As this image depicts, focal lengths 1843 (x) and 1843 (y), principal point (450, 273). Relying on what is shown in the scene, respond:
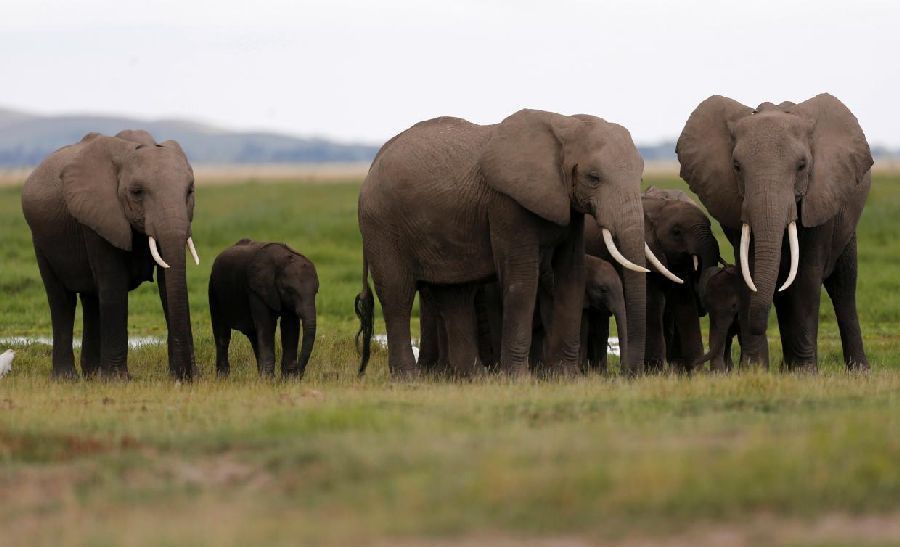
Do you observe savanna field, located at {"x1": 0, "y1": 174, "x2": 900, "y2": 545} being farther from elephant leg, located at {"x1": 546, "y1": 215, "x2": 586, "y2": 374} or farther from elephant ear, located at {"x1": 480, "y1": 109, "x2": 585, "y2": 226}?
elephant ear, located at {"x1": 480, "y1": 109, "x2": 585, "y2": 226}

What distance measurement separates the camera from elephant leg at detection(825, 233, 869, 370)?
54.5 feet

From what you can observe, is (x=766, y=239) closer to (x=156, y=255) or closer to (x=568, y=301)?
(x=568, y=301)

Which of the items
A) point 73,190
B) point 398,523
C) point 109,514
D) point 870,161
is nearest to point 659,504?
point 398,523

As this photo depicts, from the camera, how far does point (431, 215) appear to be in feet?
53.4

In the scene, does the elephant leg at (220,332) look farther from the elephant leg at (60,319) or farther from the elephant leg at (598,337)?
the elephant leg at (598,337)

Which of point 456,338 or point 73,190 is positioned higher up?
point 73,190

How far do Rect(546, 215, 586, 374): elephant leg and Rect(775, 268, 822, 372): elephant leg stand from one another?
Answer: 1785mm

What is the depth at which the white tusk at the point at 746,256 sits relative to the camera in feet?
48.2

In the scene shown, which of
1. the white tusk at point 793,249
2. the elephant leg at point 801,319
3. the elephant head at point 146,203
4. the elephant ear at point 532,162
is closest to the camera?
the white tusk at point 793,249

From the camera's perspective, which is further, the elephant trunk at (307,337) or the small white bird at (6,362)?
the small white bird at (6,362)

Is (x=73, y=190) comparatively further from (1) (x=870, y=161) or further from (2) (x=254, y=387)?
(1) (x=870, y=161)

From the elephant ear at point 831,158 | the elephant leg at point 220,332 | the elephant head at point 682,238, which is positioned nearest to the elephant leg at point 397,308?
the elephant leg at point 220,332

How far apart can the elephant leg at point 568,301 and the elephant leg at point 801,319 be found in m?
1.79

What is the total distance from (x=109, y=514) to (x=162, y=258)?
7.63 m
